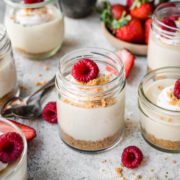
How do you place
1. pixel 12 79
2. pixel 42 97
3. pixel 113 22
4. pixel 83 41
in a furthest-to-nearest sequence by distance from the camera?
pixel 83 41, pixel 113 22, pixel 42 97, pixel 12 79

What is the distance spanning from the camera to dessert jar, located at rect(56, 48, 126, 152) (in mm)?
1153

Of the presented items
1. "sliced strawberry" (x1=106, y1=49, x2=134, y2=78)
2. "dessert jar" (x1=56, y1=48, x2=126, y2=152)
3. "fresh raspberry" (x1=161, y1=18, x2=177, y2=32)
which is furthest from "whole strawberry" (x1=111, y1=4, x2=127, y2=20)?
"dessert jar" (x1=56, y1=48, x2=126, y2=152)

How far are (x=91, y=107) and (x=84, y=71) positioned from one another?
5.4 inches

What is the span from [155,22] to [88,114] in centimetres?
61

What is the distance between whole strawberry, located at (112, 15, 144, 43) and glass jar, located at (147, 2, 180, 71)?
0.18 meters

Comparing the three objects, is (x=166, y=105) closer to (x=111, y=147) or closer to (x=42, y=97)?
(x=111, y=147)

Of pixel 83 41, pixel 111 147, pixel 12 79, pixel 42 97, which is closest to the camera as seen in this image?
pixel 111 147

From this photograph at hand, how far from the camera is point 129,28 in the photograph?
69.3 inches

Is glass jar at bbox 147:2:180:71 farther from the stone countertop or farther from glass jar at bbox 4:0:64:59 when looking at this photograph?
glass jar at bbox 4:0:64:59

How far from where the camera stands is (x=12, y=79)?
1.45 meters

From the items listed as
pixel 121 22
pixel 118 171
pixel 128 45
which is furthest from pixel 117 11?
pixel 118 171

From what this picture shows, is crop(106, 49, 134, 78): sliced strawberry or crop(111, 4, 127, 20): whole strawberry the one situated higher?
crop(111, 4, 127, 20): whole strawberry

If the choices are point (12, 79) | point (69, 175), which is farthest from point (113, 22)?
point (69, 175)

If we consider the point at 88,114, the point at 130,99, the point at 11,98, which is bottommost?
the point at 130,99
